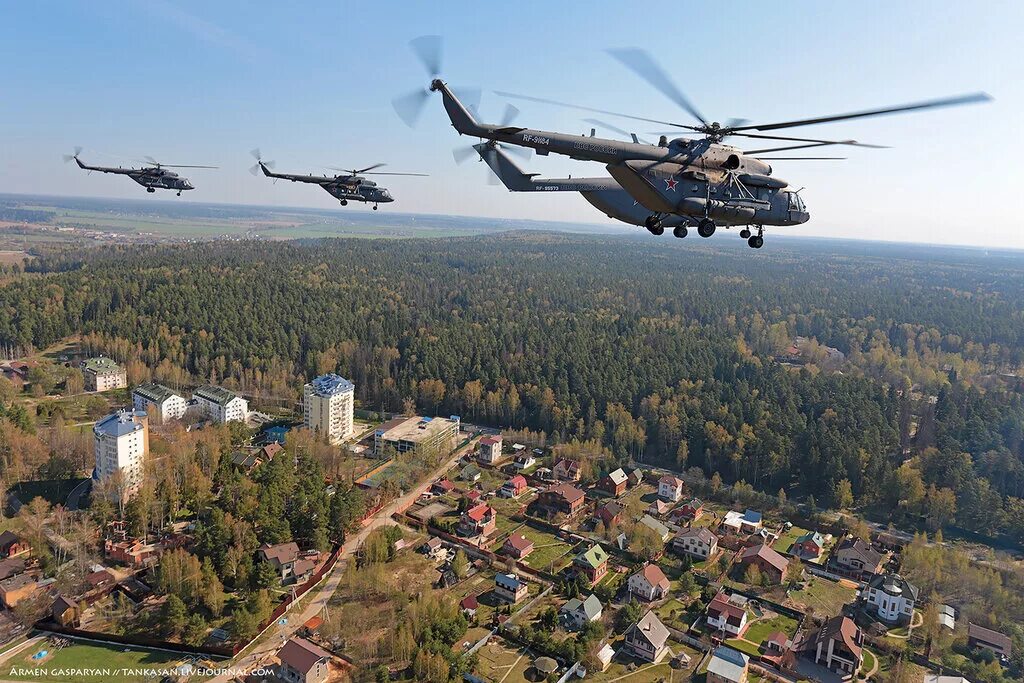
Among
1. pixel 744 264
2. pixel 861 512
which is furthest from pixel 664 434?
pixel 744 264

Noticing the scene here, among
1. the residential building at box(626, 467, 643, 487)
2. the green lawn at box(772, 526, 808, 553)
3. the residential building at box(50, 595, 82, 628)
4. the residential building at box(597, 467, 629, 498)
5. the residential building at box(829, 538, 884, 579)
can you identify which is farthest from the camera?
the residential building at box(626, 467, 643, 487)

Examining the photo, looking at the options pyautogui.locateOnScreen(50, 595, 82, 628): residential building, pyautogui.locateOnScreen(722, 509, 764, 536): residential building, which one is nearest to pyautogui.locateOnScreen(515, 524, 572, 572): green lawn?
pyautogui.locateOnScreen(722, 509, 764, 536): residential building

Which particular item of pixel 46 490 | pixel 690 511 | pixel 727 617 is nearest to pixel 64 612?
pixel 46 490

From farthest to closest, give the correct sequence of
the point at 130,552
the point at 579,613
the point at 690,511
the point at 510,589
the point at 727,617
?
the point at 690,511, the point at 130,552, the point at 510,589, the point at 727,617, the point at 579,613

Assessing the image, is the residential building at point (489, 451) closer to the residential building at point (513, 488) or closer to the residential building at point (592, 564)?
the residential building at point (513, 488)

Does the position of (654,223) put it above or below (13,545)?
above

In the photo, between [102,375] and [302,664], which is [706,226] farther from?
[102,375]

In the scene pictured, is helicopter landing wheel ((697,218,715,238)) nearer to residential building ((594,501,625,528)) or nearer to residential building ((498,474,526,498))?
residential building ((594,501,625,528))

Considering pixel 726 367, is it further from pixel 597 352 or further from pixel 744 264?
pixel 744 264
